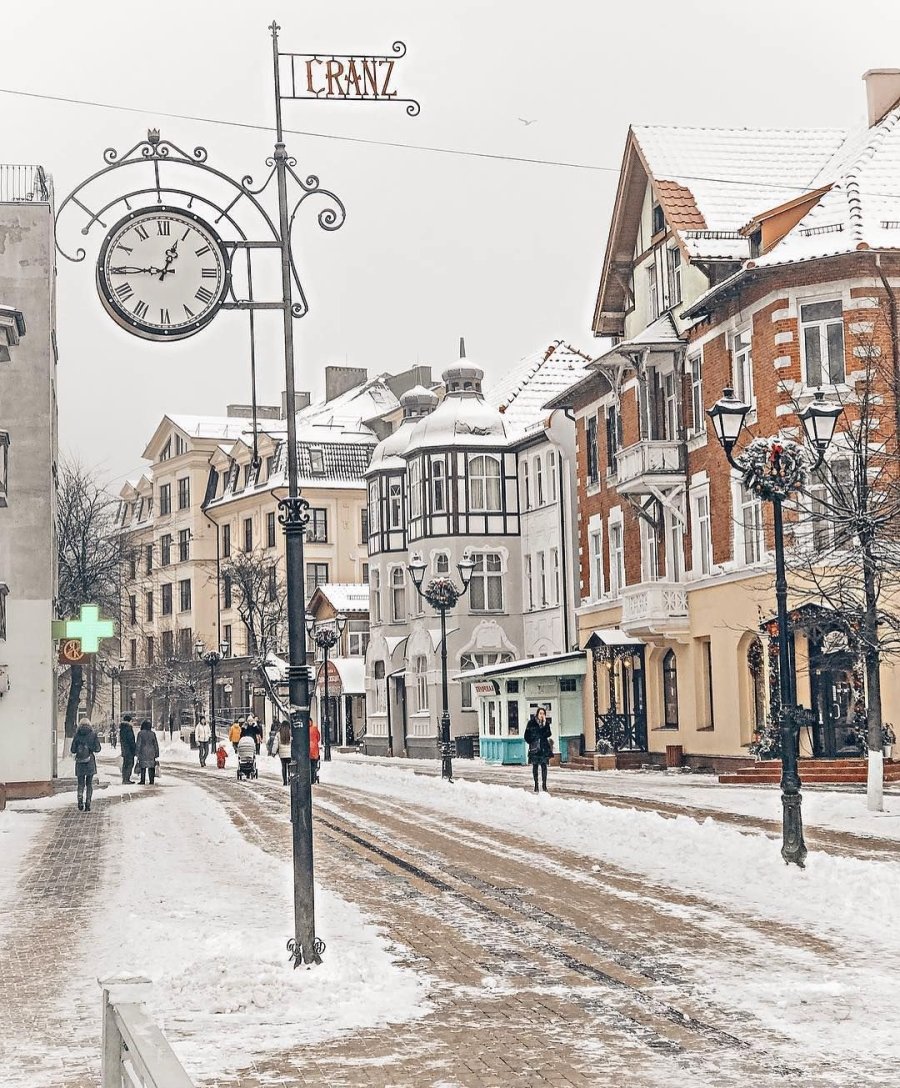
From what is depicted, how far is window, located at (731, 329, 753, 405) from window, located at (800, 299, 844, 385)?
68.8 inches

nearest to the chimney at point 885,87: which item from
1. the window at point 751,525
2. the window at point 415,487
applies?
the window at point 751,525

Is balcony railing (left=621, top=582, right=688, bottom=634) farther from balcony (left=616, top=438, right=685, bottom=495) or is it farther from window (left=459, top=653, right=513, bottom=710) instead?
window (left=459, top=653, right=513, bottom=710)

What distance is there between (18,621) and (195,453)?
2388 inches

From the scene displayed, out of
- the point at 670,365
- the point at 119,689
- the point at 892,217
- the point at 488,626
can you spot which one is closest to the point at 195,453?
the point at 119,689

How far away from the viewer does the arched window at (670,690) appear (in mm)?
41094

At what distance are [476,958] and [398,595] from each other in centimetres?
5245

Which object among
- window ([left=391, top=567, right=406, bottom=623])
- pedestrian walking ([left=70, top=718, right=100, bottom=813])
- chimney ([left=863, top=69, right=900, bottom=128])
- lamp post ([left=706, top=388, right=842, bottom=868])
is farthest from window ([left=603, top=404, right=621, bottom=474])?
lamp post ([left=706, top=388, right=842, bottom=868])

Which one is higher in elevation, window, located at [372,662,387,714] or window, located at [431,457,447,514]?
window, located at [431,457,447,514]

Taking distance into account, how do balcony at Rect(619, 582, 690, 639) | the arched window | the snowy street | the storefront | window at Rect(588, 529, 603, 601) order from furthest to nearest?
window at Rect(588, 529, 603, 601) → the storefront → the arched window → balcony at Rect(619, 582, 690, 639) → the snowy street

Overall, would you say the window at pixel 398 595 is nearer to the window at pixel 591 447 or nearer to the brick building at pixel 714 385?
the brick building at pixel 714 385

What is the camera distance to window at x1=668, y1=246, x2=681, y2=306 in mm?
40500

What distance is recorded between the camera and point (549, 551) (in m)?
56.4

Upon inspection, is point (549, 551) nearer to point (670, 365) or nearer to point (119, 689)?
point (670, 365)

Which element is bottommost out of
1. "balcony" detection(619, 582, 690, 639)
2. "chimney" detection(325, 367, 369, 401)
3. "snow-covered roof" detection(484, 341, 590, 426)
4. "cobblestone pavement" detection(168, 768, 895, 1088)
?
"cobblestone pavement" detection(168, 768, 895, 1088)
